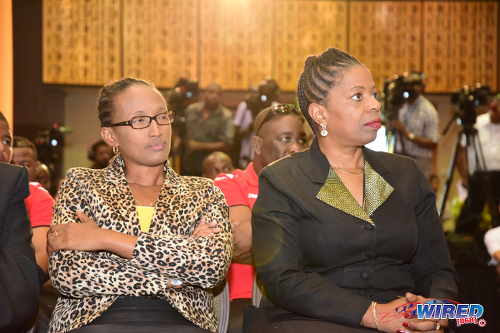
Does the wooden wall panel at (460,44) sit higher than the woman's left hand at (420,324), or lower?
higher

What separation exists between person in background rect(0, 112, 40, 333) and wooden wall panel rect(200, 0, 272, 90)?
775 cm

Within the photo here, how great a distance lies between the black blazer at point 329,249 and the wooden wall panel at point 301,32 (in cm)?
759

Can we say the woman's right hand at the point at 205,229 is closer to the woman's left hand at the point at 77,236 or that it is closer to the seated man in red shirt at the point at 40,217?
the woman's left hand at the point at 77,236

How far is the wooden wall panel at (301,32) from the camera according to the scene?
10047 mm

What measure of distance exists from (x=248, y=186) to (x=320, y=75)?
1.11 m

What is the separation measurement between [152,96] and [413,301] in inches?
48.6

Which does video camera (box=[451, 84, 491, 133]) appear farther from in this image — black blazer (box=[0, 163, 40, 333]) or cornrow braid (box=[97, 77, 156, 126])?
black blazer (box=[0, 163, 40, 333])

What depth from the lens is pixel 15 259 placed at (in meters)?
2.13

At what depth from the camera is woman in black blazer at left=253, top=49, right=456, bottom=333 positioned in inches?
90.7

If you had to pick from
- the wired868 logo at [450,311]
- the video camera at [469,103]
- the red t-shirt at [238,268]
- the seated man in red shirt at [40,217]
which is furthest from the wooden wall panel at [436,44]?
the wired868 logo at [450,311]

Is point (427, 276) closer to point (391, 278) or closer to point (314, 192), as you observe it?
point (391, 278)

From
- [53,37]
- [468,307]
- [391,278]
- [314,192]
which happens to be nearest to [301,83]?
[314,192]

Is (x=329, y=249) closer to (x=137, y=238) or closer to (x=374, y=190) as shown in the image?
(x=374, y=190)

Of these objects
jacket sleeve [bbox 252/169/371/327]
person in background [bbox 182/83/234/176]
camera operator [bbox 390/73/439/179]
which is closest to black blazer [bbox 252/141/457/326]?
jacket sleeve [bbox 252/169/371/327]
